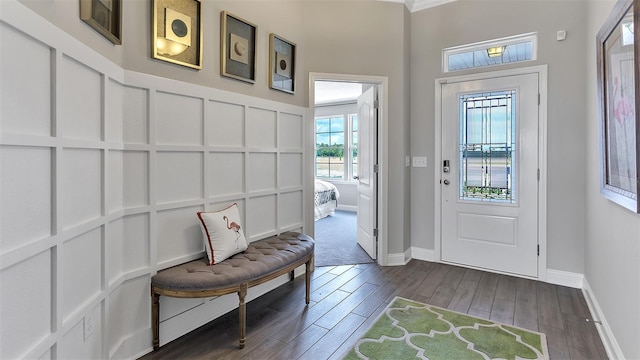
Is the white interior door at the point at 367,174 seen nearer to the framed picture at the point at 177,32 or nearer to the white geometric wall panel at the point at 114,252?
the framed picture at the point at 177,32

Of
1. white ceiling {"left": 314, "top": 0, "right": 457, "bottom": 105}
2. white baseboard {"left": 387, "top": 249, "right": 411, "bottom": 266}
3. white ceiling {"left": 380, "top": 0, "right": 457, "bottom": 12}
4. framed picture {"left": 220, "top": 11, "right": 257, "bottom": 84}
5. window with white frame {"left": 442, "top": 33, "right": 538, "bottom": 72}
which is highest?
white ceiling {"left": 380, "top": 0, "right": 457, "bottom": 12}

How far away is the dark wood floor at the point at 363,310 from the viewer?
6.58ft

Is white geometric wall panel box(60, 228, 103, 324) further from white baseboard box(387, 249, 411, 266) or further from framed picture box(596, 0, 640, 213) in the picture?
white baseboard box(387, 249, 411, 266)

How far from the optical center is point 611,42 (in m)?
1.90

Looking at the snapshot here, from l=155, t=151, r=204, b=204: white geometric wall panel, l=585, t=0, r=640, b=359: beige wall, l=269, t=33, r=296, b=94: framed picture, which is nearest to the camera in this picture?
l=585, t=0, r=640, b=359: beige wall

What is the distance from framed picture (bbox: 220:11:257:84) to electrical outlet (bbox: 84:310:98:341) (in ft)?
5.66

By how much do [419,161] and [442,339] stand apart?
206cm

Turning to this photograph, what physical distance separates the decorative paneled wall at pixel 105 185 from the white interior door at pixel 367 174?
117 cm

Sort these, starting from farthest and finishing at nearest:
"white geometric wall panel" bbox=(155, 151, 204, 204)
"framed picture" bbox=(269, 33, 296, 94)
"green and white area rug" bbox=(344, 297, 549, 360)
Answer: "framed picture" bbox=(269, 33, 296, 94)
"white geometric wall panel" bbox=(155, 151, 204, 204)
"green and white area rug" bbox=(344, 297, 549, 360)

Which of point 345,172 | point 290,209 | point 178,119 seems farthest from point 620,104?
point 345,172

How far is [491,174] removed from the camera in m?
3.31

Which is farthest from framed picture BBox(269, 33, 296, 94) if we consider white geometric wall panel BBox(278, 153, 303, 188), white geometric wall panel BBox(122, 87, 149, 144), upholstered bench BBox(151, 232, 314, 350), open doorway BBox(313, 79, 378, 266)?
upholstered bench BBox(151, 232, 314, 350)

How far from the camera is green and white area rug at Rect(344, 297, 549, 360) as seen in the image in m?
1.94

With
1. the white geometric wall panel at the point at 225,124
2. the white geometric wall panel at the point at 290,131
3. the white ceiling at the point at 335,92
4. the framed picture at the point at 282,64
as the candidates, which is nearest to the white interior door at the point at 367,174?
the white geometric wall panel at the point at 290,131
